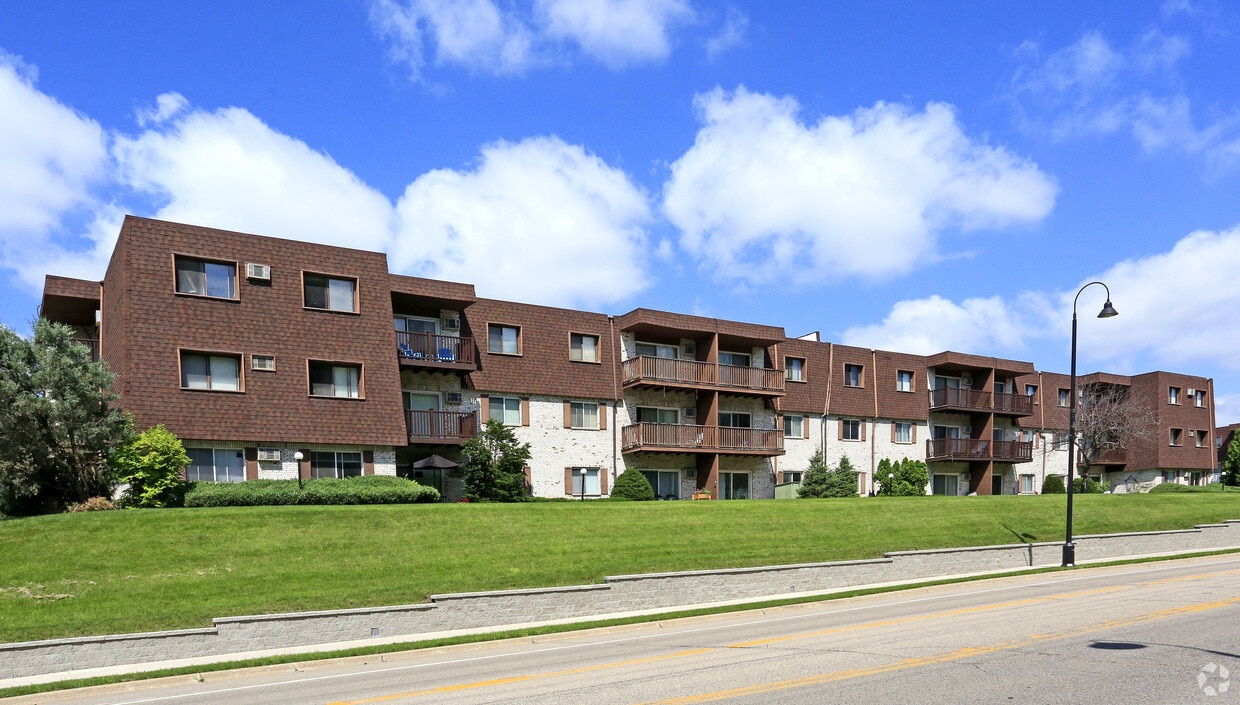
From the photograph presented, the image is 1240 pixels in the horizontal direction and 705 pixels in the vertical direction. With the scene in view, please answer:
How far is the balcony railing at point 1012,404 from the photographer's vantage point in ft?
156

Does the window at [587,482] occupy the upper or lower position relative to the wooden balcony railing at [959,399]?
lower

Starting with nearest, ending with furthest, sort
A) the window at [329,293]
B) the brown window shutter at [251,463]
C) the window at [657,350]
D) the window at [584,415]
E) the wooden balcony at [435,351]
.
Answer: the brown window shutter at [251,463], the window at [329,293], the wooden balcony at [435,351], the window at [584,415], the window at [657,350]

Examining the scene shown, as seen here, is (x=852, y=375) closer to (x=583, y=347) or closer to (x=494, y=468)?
(x=583, y=347)

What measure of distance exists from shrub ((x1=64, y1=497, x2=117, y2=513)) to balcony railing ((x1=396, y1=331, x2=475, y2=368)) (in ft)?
34.2

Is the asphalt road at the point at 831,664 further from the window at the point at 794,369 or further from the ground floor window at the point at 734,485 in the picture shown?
the window at the point at 794,369

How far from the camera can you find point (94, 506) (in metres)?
22.5

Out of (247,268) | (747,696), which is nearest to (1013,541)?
(747,696)

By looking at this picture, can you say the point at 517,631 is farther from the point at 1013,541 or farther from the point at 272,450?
the point at 1013,541

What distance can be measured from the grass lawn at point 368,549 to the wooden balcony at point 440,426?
5279 millimetres

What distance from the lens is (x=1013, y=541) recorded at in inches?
1142

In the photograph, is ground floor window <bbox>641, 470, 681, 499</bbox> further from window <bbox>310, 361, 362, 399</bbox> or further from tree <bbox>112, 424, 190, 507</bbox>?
tree <bbox>112, 424, 190, 507</bbox>

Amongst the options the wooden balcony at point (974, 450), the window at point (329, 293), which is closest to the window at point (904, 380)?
the wooden balcony at point (974, 450)

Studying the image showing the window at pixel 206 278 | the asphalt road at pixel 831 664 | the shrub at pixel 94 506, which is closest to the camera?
the asphalt road at pixel 831 664

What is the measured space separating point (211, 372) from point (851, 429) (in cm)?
3006
